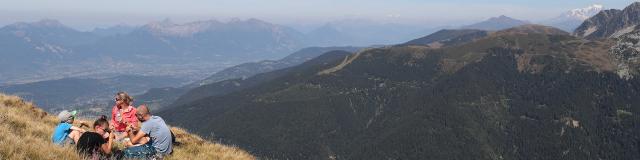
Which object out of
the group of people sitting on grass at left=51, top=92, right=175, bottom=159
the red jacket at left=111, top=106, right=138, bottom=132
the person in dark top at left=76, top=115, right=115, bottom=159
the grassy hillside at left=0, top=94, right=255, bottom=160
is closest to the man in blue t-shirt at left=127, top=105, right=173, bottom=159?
the group of people sitting on grass at left=51, top=92, right=175, bottom=159

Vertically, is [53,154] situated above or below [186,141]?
above

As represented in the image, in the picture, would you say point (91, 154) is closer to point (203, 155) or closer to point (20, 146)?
point (20, 146)

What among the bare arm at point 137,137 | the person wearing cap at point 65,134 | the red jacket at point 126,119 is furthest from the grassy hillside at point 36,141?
the red jacket at point 126,119

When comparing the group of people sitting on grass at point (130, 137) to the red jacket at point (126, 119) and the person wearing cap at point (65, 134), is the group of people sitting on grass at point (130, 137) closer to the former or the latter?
the person wearing cap at point (65, 134)

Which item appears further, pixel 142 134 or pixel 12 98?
pixel 12 98

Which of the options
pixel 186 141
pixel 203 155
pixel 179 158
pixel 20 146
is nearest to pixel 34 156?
pixel 20 146

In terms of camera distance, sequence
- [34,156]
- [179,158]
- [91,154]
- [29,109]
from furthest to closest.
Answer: [29,109]
[179,158]
[91,154]
[34,156]

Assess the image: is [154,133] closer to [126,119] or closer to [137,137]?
[137,137]

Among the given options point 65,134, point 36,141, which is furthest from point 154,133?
point 36,141
